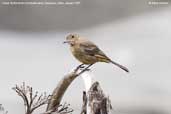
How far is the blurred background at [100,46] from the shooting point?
1.16 m

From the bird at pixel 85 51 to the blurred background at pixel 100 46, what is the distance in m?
0.02

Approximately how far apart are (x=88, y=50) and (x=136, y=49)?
7.4 inches

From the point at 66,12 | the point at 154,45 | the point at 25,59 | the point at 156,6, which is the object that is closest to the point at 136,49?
the point at 154,45

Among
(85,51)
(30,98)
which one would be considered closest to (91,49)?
(85,51)

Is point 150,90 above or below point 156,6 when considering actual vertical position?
below

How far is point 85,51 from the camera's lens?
1166mm

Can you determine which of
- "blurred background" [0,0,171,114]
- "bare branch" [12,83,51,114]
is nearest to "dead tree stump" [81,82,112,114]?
"blurred background" [0,0,171,114]

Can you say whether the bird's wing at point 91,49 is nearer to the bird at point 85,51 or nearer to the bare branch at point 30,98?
the bird at point 85,51

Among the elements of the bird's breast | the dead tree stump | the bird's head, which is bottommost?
the dead tree stump

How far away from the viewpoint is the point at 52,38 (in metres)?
1.17

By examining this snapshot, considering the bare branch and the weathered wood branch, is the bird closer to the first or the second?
the weathered wood branch

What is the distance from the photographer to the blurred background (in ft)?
3.80

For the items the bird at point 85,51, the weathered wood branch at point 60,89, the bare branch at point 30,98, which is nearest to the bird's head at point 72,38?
the bird at point 85,51

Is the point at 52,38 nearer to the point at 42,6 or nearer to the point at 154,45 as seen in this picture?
the point at 42,6
